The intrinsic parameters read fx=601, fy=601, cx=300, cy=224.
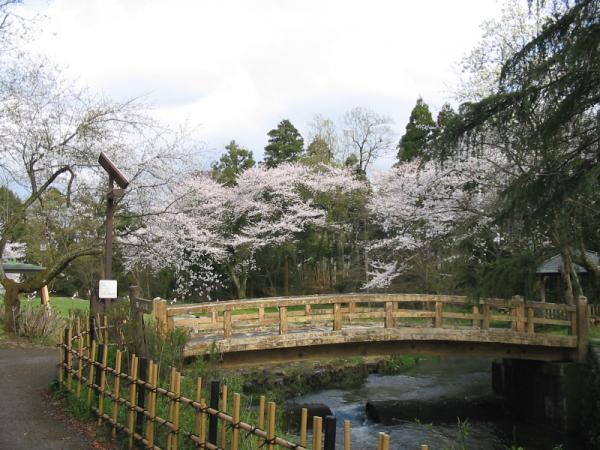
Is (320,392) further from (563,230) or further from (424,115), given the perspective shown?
(424,115)

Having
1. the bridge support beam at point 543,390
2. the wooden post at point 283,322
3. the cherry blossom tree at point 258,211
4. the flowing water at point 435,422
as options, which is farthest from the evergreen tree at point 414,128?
the wooden post at point 283,322

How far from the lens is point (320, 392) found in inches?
634

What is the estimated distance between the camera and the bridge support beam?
44.2ft

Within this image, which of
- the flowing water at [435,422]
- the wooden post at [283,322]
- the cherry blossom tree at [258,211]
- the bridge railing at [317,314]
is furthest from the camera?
the cherry blossom tree at [258,211]

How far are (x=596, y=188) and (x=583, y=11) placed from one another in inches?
95.2

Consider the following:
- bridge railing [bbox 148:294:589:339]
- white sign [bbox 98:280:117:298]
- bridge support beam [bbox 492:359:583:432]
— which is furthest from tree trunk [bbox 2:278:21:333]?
bridge support beam [bbox 492:359:583:432]

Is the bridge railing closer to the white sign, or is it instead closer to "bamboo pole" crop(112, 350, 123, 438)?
the white sign

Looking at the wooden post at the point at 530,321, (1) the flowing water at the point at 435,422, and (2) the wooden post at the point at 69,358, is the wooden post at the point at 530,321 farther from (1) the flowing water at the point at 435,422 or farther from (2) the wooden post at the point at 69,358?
(2) the wooden post at the point at 69,358

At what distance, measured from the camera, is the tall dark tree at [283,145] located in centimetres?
3428

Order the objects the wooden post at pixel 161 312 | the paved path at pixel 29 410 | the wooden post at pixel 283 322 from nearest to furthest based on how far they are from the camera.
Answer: the paved path at pixel 29 410
the wooden post at pixel 161 312
the wooden post at pixel 283 322

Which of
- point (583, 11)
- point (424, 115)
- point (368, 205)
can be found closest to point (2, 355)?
point (583, 11)

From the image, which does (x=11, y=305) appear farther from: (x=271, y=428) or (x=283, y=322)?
(x=271, y=428)

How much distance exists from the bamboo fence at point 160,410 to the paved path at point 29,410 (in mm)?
416

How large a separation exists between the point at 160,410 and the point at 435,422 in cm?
898
